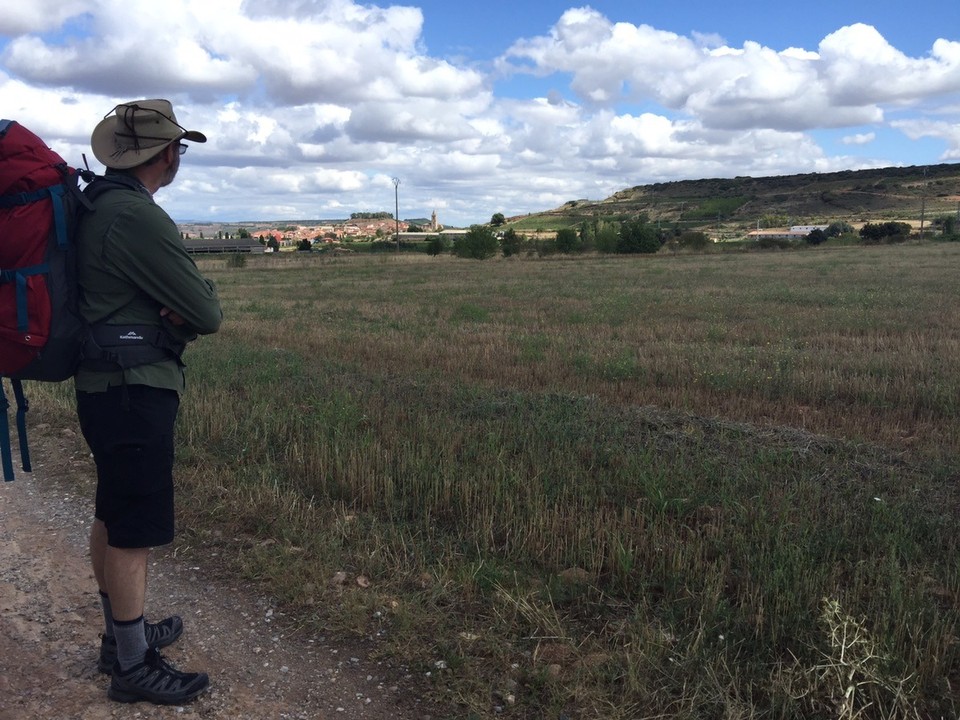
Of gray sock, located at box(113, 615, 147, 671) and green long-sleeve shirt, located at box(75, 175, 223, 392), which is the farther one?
gray sock, located at box(113, 615, 147, 671)

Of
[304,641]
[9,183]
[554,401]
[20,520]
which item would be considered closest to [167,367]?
[9,183]

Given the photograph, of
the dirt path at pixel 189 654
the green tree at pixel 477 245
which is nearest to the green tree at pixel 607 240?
the green tree at pixel 477 245

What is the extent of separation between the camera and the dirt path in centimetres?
317

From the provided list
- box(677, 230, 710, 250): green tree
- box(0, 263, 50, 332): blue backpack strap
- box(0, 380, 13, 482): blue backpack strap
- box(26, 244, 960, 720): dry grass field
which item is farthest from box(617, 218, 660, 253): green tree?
box(0, 263, 50, 332): blue backpack strap

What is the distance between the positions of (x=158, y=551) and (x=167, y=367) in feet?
6.95

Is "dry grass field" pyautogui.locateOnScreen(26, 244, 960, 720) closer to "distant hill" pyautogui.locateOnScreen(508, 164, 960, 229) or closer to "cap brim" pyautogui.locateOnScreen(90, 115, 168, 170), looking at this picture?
"cap brim" pyautogui.locateOnScreen(90, 115, 168, 170)

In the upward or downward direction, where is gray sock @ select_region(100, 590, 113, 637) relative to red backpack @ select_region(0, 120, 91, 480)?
downward

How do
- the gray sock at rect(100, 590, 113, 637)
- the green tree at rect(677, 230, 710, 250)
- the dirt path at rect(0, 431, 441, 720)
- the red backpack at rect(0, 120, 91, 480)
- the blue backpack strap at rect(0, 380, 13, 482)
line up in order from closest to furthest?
the red backpack at rect(0, 120, 91, 480)
the dirt path at rect(0, 431, 441, 720)
the blue backpack strap at rect(0, 380, 13, 482)
the gray sock at rect(100, 590, 113, 637)
the green tree at rect(677, 230, 710, 250)

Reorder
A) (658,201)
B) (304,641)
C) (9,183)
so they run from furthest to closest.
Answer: (658,201)
(304,641)
(9,183)

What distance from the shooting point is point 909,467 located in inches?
240

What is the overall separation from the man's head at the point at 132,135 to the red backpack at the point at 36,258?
204mm

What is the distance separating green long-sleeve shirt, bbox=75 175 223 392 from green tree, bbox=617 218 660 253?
7582 centimetres

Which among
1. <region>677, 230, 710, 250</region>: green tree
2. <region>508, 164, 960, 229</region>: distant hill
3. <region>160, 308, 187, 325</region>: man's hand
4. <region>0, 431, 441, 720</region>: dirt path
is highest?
<region>508, 164, 960, 229</region>: distant hill

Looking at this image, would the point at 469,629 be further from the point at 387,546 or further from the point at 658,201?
the point at 658,201
